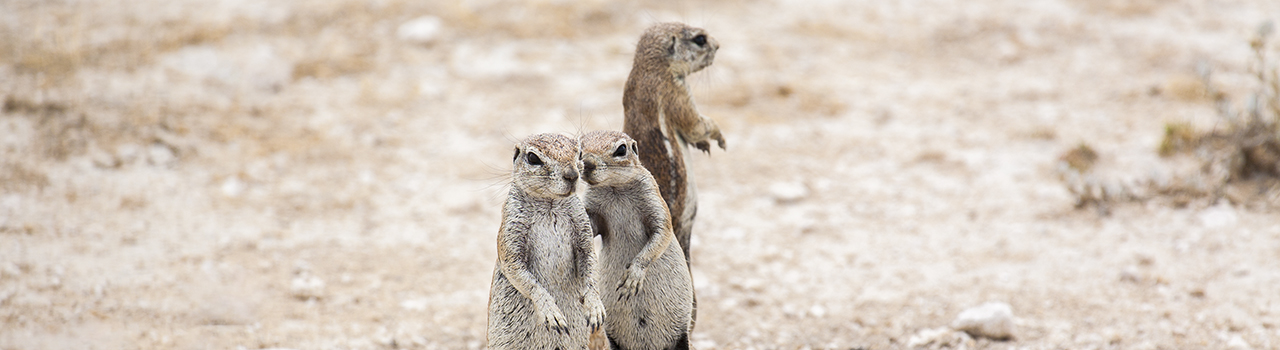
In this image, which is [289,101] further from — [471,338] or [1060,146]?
[1060,146]

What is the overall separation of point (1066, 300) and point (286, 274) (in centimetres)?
414

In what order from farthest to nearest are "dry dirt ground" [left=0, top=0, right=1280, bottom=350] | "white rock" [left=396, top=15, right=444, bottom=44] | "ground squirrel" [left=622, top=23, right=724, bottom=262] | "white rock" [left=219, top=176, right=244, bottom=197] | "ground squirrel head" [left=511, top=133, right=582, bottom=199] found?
"white rock" [left=396, top=15, right=444, bottom=44] → "white rock" [left=219, top=176, right=244, bottom=197] → "dry dirt ground" [left=0, top=0, right=1280, bottom=350] → "ground squirrel" [left=622, top=23, right=724, bottom=262] → "ground squirrel head" [left=511, top=133, right=582, bottom=199]

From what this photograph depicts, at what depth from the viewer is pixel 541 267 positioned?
3.17 m

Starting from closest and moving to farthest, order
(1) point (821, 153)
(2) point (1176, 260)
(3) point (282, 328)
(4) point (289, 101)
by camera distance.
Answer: (3) point (282, 328)
(2) point (1176, 260)
(1) point (821, 153)
(4) point (289, 101)

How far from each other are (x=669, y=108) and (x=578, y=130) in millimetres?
362

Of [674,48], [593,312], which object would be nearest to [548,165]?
[593,312]

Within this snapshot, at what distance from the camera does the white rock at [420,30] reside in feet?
27.5

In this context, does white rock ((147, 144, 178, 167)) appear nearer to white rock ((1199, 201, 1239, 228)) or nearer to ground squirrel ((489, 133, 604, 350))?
ground squirrel ((489, 133, 604, 350))

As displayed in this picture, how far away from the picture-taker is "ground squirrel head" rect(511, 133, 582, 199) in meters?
2.92

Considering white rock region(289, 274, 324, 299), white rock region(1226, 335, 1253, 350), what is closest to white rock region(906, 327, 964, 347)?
white rock region(1226, 335, 1253, 350)

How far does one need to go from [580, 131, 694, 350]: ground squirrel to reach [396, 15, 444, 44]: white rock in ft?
17.6

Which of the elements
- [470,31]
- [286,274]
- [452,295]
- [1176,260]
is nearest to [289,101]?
[470,31]

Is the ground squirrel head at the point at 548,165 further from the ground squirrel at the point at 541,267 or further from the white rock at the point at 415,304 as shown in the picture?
the white rock at the point at 415,304

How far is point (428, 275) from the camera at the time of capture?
530 centimetres
